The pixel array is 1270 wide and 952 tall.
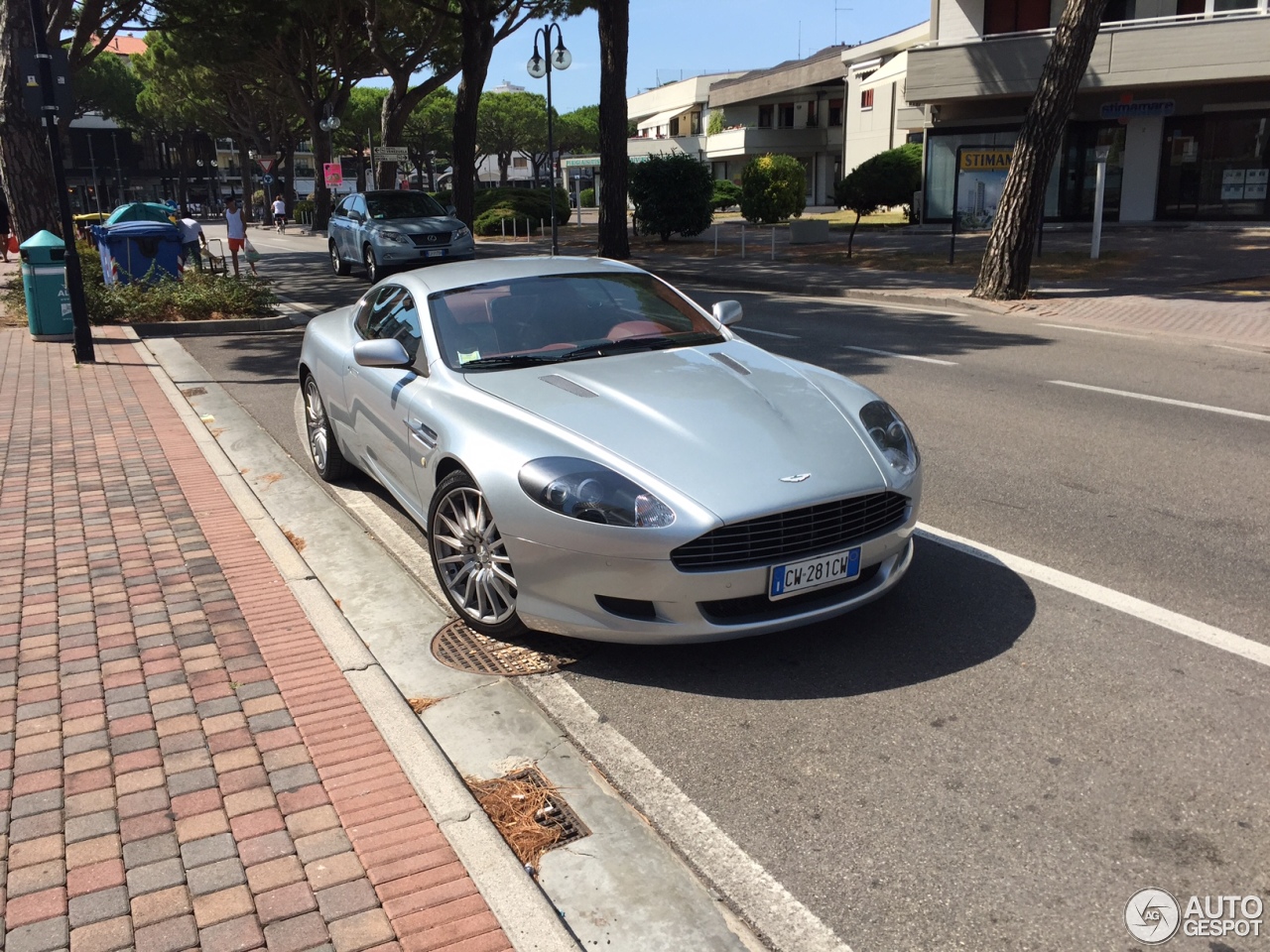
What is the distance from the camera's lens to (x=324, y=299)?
728 inches

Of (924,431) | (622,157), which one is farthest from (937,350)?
(622,157)

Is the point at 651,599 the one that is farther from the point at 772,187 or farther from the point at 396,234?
the point at 772,187

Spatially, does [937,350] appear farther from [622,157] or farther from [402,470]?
[622,157]

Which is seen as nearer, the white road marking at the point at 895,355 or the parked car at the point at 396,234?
the white road marking at the point at 895,355

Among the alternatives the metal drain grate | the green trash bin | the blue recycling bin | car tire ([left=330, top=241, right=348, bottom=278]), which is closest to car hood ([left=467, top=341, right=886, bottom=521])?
the metal drain grate

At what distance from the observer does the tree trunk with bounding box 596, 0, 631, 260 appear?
76.1 ft

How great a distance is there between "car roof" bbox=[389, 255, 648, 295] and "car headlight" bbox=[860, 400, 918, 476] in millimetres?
1686

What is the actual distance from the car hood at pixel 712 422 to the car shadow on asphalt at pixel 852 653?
0.69 metres

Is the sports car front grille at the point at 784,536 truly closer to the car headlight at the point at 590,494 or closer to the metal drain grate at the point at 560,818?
the car headlight at the point at 590,494

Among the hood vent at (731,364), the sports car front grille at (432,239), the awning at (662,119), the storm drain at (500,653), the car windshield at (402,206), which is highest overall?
the awning at (662,119)

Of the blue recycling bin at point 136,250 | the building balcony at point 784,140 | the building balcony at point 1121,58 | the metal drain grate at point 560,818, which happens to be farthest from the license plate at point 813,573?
→ the building balcony at point 784,140

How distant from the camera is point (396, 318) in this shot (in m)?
5.85

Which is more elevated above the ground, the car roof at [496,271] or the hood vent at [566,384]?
the car roof at [496,271]

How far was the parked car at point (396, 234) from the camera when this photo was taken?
827 inches
